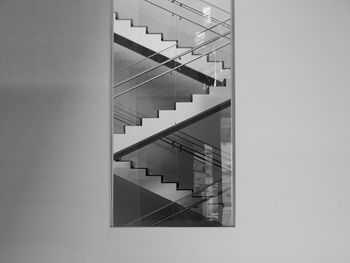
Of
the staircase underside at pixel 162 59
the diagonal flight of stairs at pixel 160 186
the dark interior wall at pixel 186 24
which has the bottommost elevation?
the diagonal flight of stairs at pixel 160 186

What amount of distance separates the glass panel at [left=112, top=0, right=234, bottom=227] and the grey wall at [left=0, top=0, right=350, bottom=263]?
105 mm

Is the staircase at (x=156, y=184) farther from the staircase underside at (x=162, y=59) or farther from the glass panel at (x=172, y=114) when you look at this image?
the staircase underside at (x=162, y=59)

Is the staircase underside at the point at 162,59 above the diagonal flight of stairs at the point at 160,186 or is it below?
above

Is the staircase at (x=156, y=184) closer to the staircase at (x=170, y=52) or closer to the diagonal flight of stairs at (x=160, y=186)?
the diagonal flight of stairs at (x=160, y=186)

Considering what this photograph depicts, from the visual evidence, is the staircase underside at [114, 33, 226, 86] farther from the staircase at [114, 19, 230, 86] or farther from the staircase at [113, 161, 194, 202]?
the staircase at [113, 161, 194, 202]
